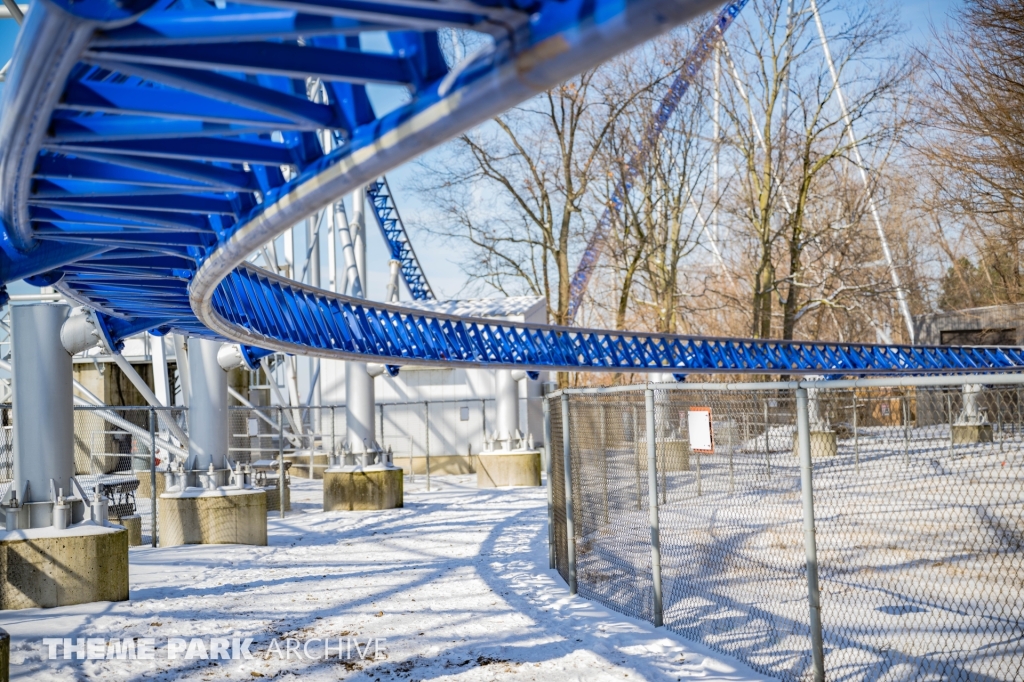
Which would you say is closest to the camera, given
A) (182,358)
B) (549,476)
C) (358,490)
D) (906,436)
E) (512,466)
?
(906,436)

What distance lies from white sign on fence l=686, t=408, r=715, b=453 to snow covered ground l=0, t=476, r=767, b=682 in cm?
165

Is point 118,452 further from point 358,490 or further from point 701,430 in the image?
point 701,430

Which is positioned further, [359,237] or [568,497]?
[359,237]

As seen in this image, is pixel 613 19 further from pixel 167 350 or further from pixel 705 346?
pixel 167 350

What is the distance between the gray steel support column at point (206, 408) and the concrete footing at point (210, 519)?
647 millimetres

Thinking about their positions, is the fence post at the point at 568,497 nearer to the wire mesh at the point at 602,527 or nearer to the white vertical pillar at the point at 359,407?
the wire mesh at the point at 602,527

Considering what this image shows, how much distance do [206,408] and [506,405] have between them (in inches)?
401

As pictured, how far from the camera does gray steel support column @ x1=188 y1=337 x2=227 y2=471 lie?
48.6ft

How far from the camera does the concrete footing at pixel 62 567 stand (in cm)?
971

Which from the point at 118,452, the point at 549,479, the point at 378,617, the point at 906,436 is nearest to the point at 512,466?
the point at 549,479

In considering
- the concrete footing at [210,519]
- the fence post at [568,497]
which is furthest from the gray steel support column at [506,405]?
the fence post at [568,497]

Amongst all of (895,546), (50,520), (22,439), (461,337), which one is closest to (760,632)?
(895,546)

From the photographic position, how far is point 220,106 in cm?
463

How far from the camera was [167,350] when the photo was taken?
29.0 meters
